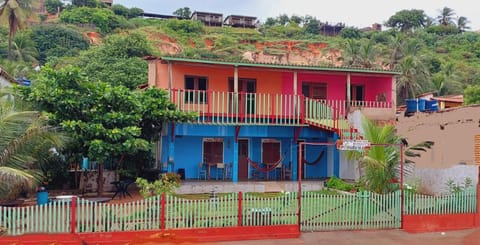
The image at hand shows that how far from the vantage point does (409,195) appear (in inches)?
438

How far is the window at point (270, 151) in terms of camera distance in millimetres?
19156

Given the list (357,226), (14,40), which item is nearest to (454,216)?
(357,226)

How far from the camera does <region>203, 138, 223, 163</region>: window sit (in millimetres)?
18531

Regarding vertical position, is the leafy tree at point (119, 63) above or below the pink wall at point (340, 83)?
above

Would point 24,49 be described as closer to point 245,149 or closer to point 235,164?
point 245,149

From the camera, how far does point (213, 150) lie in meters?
18.6

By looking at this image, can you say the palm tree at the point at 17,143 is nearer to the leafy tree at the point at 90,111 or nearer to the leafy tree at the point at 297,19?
the leafy tree at the point at 90,111

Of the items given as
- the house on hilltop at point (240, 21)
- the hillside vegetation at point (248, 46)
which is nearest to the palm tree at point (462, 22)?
the hillside vegetation at point (248, 46)

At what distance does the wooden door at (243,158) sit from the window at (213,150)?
86 centimetres

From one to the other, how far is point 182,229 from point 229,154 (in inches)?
357

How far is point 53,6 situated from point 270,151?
6438 cm

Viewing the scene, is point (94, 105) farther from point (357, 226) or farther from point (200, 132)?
point (357, 226)

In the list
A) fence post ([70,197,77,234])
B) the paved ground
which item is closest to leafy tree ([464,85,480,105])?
the paved ground

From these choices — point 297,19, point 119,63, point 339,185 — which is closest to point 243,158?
point 339,185
